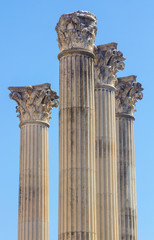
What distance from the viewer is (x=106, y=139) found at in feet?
203

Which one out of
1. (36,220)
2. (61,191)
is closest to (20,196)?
(36,220)

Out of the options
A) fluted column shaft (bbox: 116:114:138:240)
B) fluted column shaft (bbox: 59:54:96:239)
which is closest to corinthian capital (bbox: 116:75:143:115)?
fluted column shaft (bbox: 116:114:138:240)

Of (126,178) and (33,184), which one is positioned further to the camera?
(33,184)

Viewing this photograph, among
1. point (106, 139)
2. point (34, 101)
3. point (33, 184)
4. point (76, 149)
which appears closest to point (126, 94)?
point (34, 101)

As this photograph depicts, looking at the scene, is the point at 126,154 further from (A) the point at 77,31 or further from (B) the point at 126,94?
(A) the point at 77,31

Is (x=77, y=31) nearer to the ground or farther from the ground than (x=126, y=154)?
farther from the ground

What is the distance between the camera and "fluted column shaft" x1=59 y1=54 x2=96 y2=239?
1986 inches

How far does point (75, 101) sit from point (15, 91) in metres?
24.3

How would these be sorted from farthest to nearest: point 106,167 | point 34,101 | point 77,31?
point 34,101 < point 106,167 < point 77,31

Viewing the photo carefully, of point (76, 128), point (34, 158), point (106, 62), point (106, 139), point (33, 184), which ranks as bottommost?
point (33, 184)

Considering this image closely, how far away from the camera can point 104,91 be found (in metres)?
63.6

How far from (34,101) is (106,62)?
13779 millimetres

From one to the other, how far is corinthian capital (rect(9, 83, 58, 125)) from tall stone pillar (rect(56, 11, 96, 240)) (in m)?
20.0

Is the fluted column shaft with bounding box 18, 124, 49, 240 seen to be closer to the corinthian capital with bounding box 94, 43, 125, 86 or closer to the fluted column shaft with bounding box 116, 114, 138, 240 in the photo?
the fluted column shaft with bounding box 116, 114, 138, 240
